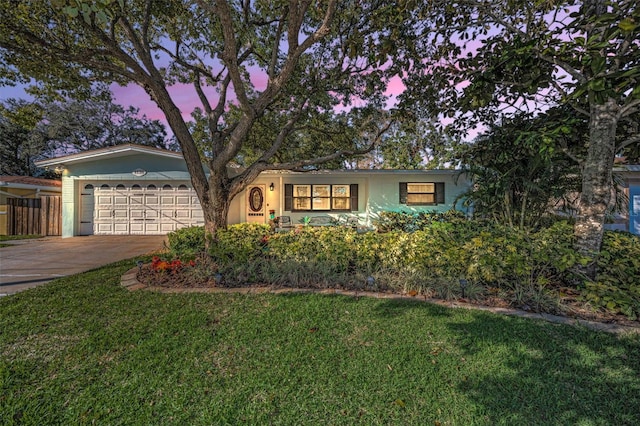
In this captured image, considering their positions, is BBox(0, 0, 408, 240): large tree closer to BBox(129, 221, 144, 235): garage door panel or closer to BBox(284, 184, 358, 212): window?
BBox(284, 184, 358, 212): window

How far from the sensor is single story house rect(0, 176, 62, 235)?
11.3m

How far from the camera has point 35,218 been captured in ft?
37.6

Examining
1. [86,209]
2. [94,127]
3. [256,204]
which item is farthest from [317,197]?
[94,127]

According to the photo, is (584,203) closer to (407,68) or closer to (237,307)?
(407,68)

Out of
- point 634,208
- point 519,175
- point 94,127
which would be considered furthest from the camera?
point 94,127

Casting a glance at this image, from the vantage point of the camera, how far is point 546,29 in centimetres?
418

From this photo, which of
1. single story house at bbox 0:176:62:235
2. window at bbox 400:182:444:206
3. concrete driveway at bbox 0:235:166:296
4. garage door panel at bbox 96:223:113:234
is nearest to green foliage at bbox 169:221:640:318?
concrete driveway at bbox 0:235:166:296

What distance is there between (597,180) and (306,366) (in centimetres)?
459

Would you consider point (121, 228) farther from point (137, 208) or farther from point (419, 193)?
point (419, 193)

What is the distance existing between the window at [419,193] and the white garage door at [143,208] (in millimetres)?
8114

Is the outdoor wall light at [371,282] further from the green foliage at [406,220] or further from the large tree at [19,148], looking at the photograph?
the large tree at [19,148]

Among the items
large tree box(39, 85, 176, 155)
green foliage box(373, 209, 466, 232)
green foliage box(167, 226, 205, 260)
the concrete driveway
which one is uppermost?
large tree box(39, 85, 176, 155)

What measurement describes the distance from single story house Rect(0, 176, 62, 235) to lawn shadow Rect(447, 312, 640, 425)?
16.3m

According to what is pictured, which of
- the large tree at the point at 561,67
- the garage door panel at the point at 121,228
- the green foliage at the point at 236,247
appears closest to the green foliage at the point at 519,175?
the large tree at the point at 561,67
